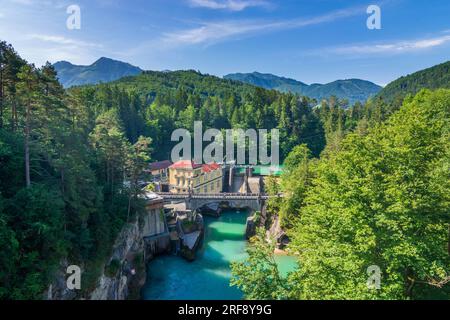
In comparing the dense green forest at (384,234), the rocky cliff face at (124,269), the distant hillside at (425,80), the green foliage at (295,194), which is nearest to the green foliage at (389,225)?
the dense green forest at (384,234)

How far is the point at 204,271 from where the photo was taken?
3033cm

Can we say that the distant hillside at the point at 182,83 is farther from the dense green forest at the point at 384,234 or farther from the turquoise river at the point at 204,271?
the dense green forest at the point at 384,234

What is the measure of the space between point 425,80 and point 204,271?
602 ft

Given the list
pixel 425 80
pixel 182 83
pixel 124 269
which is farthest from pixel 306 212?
pixel 425 80

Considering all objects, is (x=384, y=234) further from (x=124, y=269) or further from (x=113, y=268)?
(x=124, y=269)

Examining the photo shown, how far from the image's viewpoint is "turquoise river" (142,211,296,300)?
25984 millimetres

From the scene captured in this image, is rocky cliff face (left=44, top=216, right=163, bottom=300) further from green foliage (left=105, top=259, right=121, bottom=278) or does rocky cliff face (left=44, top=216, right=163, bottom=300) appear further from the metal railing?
the metal railing

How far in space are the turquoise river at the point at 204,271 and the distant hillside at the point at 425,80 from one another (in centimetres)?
14127

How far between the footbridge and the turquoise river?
146 inches

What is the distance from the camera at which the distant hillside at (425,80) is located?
15562 cm
